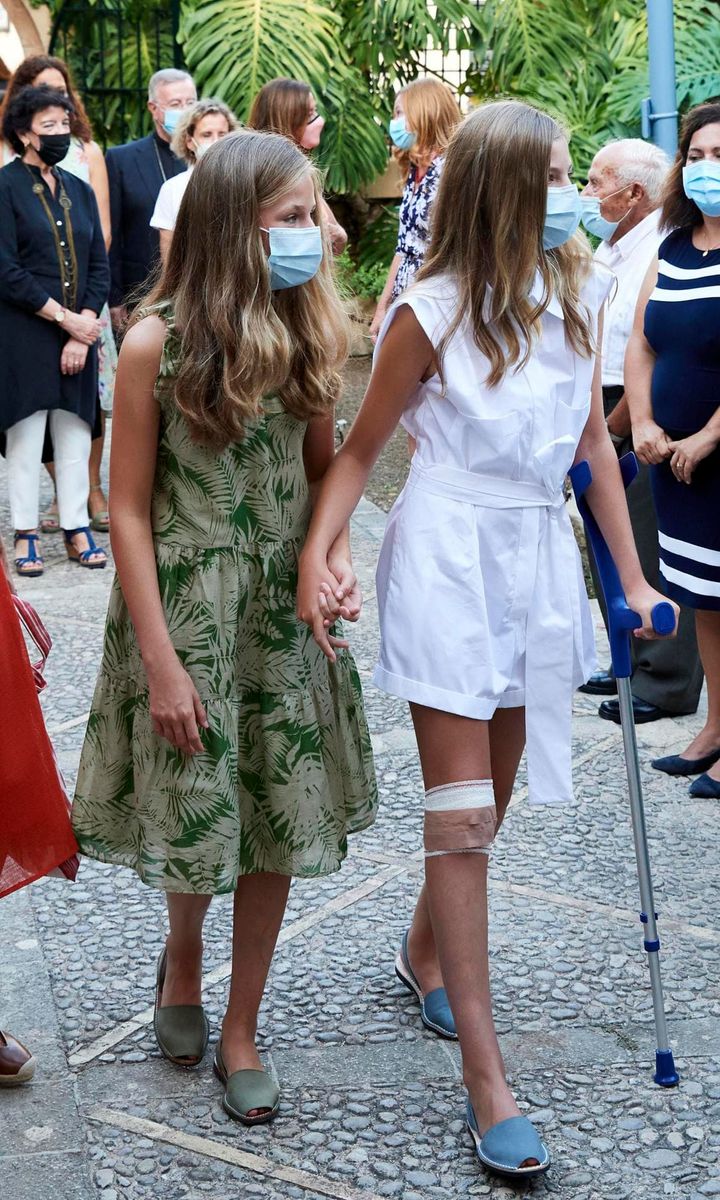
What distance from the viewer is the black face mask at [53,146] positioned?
6.38 metres

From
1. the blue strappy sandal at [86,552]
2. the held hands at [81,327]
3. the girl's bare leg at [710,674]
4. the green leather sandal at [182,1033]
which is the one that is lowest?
the blue strappy sandal at [86,552]

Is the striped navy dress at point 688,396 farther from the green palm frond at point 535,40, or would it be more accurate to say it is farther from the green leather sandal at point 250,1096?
the green palm frond at point 535,40

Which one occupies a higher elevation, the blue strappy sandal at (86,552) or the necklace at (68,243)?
the necklace at (68,243)

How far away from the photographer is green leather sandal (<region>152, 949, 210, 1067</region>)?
9.61 feet

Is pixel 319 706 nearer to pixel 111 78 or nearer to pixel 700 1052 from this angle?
pixel 700 1052

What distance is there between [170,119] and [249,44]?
16.1 feet

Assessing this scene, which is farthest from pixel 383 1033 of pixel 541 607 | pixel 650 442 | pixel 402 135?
pixel 402 135

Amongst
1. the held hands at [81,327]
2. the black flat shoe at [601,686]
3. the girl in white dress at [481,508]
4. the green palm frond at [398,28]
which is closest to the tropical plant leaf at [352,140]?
the green palm frond at [398,28]

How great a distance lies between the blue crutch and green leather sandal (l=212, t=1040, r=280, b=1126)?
2.51 ft

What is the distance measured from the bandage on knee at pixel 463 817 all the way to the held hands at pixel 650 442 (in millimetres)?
2098

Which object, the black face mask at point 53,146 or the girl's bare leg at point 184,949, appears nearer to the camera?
the girl's bare leg at point 184,949

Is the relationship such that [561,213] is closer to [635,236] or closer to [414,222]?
[635,236]

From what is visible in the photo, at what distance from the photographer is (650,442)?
4.51 meters

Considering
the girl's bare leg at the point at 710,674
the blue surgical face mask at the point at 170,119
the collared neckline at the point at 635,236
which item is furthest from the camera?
the blue surgical face mask at the point at 170,119
